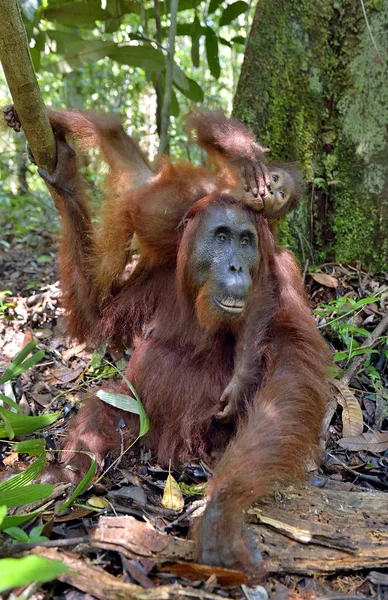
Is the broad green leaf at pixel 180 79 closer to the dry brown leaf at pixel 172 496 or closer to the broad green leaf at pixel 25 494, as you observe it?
the dry brown leaf at pixel 172 496

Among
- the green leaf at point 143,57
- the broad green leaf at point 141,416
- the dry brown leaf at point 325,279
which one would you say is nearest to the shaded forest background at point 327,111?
the dry brown leaf at point 325,279

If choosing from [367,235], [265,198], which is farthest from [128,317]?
[367,235]

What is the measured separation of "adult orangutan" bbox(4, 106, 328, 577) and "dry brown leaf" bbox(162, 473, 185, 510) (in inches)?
8.7

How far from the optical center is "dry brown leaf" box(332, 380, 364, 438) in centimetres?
313

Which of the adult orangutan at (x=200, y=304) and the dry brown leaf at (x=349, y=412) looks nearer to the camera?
the adult orangutan at (x=200, y=304)

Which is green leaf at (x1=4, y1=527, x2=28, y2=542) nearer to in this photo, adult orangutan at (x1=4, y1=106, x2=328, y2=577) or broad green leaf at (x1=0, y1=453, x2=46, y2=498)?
broad green leaf at (x1=0, y1=453, x2=46, y2=498)

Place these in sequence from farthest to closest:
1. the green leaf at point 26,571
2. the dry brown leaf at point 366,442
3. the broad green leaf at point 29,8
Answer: the broad green leaf at point 29,8 → the dry brown leaf at point 366,442 → the green leaf at point 26,571

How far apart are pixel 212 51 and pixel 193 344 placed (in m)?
3.07

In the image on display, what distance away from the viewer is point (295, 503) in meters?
2.55

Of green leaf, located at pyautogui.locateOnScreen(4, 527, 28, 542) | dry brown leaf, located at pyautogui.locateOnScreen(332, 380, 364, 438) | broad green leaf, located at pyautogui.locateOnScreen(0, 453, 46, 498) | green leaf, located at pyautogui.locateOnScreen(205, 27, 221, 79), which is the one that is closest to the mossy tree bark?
green leaf, located at pyautogui.locateOnScreen(205, 27, 221, 79)

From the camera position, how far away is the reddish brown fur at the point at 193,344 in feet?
8.88

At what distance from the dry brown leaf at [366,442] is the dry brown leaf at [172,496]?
3.08ft

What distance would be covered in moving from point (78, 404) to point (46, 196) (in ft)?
20.1

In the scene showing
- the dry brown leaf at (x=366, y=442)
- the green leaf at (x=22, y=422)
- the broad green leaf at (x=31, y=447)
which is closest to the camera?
the broad green leaf at (x=31, y=447)
